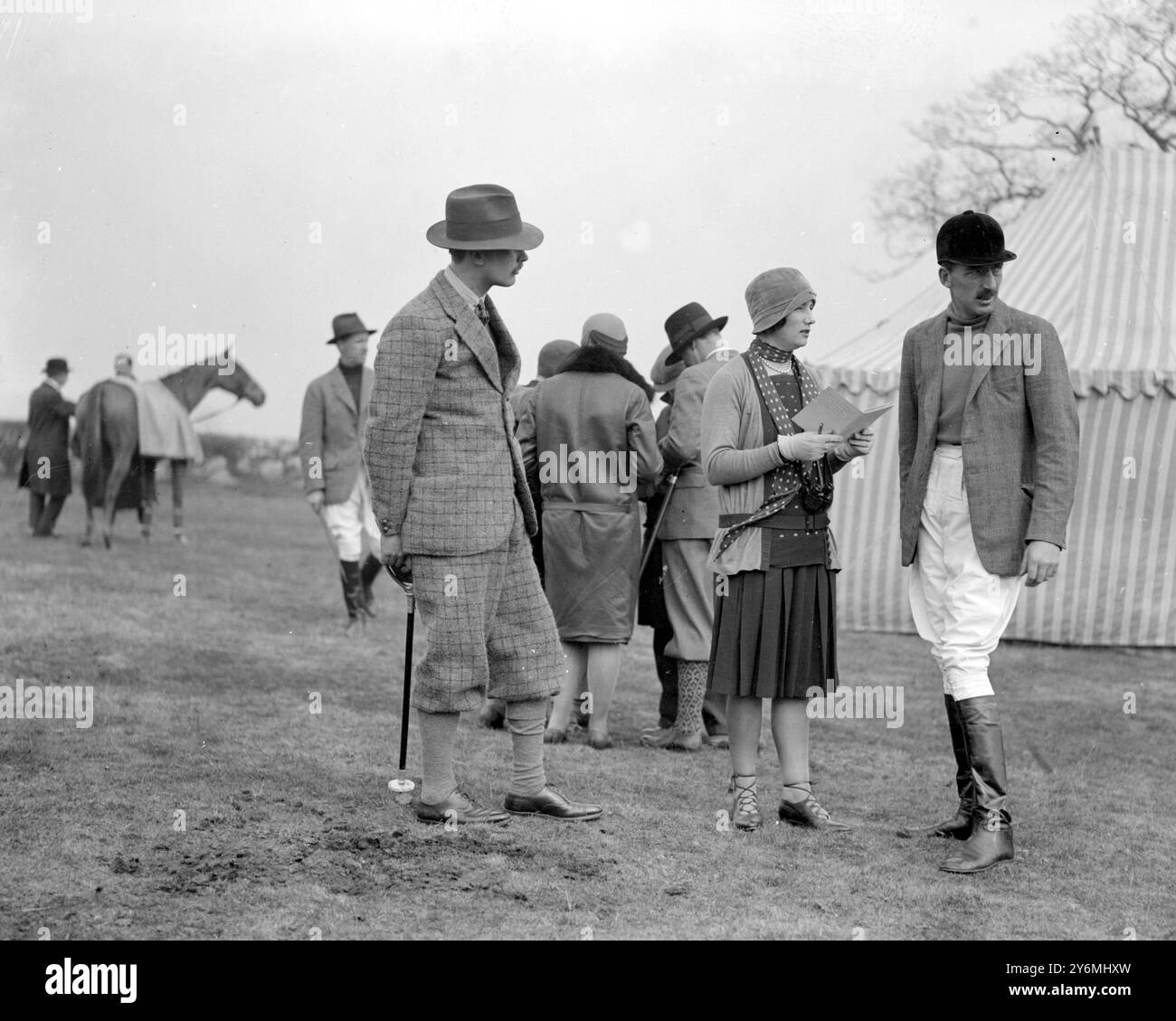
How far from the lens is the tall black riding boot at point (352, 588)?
9602 millimetres

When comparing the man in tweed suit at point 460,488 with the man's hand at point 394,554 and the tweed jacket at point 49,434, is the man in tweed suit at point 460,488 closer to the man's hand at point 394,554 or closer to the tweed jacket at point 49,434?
the man's hand at point 394,554

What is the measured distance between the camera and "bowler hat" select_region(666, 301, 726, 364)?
656cm

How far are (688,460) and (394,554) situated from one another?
2069mm

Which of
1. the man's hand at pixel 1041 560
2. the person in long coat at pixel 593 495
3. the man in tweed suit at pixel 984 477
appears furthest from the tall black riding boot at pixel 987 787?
the person in long coat at pixel 593 495

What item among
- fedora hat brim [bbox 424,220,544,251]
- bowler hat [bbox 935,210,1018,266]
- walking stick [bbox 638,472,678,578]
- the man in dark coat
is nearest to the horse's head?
the man in dark coat

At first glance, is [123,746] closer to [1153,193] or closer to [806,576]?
[806,576]

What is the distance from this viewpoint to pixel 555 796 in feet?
16.5

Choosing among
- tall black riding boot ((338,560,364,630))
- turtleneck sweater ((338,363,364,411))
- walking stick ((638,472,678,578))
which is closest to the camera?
walking stick ((638,472,678,578))

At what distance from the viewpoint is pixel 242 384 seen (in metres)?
16.6

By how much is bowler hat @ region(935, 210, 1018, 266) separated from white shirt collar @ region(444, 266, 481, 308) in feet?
4.82

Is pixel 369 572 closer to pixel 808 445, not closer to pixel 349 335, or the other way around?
pixel 349 335

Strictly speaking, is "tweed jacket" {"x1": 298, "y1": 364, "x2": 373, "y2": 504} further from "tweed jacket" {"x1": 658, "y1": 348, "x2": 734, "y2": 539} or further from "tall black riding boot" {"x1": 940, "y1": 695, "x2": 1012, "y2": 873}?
"tall black riding boot" {"x1": 940, "y1": 695, "x2": 1012, "y2": 873}
